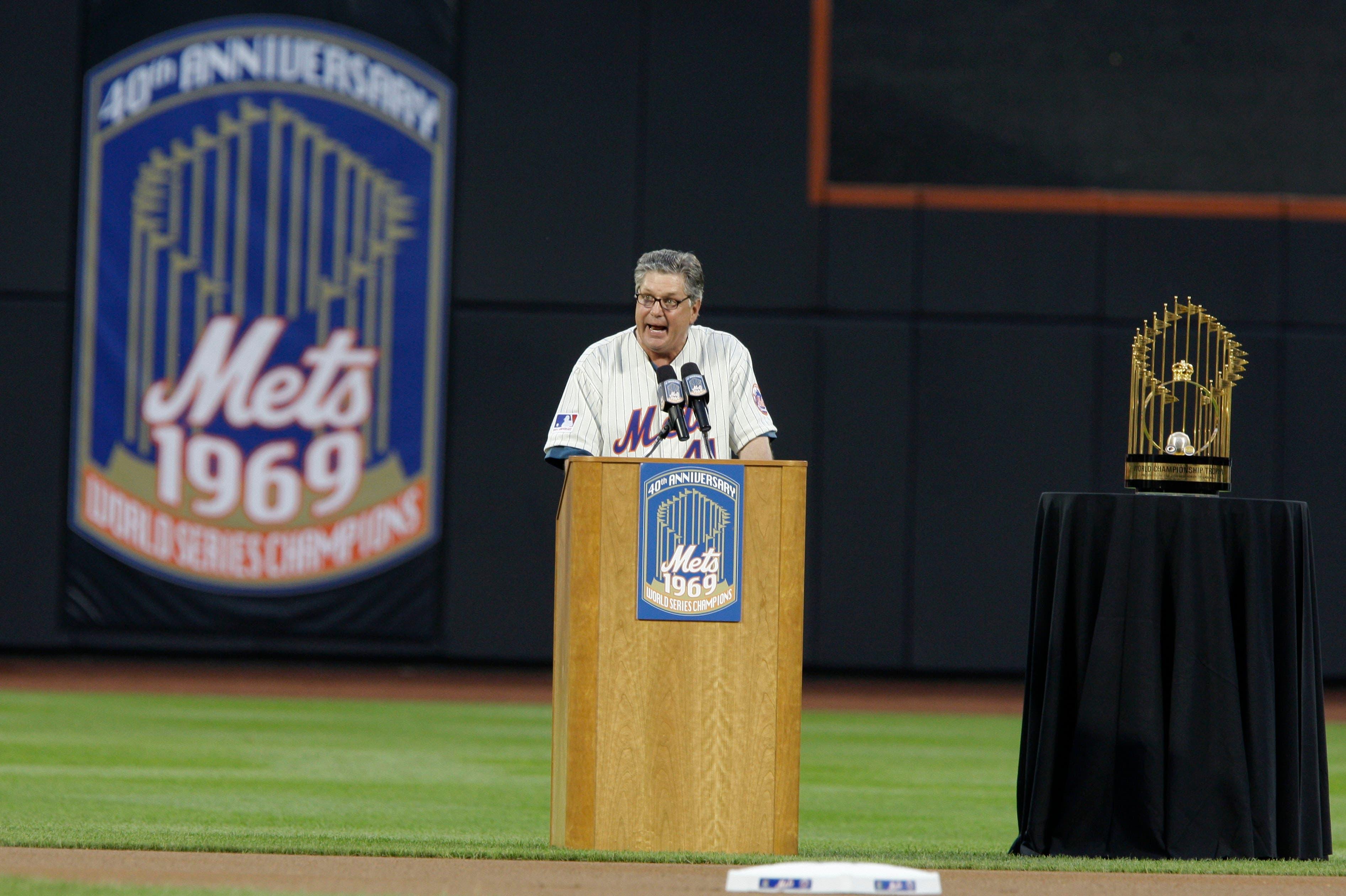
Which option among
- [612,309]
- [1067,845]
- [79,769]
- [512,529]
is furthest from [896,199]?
[1067,845]

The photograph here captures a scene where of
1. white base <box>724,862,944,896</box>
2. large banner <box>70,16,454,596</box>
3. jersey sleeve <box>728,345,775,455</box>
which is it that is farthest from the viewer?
large banner <box>70,16,454,596</box>

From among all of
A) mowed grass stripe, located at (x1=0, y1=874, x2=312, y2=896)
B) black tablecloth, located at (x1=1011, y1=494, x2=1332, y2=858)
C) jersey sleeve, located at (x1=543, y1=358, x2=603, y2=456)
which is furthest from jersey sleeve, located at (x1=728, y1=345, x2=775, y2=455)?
mowed grass stripe, located at (x1=0, y1=874, x2=312, y2=896)

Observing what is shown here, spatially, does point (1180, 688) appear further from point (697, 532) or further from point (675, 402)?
point (675, 402)

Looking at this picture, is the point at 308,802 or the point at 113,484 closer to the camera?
the point at 308,802

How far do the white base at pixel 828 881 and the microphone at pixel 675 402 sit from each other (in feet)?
3.38

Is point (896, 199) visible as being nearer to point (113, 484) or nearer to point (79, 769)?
point (113, 484)

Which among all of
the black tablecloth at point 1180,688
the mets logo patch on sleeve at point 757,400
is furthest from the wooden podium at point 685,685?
the black tablecloth at point 1180,688

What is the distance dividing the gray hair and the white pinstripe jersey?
11 cm

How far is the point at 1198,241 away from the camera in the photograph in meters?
11.6

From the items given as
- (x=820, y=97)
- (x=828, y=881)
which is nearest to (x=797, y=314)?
(x=820, y=97)

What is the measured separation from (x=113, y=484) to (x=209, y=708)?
2680 mm

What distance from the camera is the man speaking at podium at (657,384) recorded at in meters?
4.00

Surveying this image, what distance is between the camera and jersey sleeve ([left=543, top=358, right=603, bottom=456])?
4020 mm

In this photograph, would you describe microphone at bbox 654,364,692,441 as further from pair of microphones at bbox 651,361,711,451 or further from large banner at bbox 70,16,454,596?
large banner at bbox 70,16,454,596
